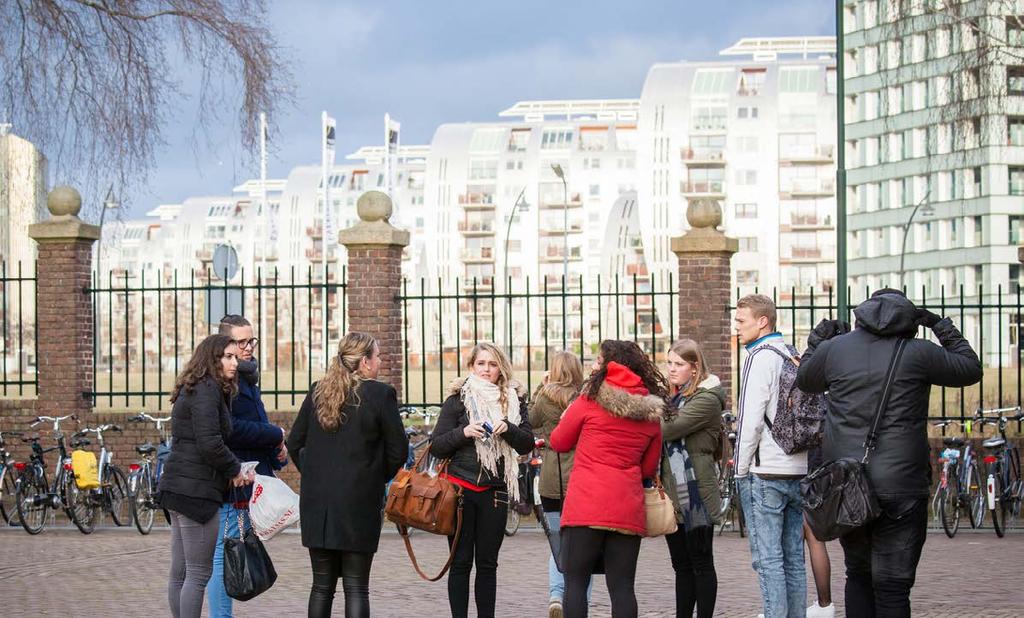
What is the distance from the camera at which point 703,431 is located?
27.1 feet

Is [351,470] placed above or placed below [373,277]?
below

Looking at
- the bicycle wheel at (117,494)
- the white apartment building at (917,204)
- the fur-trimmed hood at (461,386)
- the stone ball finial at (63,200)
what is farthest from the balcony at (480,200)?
the fur-trimmed hood at (461,386)

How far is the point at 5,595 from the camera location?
10367 millimetres

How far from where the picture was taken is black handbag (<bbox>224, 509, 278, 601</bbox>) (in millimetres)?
7422

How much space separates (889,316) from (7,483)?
12.5 metres

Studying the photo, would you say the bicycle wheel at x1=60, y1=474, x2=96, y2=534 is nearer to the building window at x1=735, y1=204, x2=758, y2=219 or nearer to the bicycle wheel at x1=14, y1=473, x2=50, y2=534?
the bicycle wheel at x1=14, y1=473, x2=50, y2=534

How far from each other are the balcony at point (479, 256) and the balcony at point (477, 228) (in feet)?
4.68

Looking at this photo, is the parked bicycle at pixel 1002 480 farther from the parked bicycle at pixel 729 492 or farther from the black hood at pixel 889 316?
the black hood at pixel 889 316

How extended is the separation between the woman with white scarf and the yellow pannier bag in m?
7.94

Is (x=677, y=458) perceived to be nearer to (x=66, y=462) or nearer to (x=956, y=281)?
(x=66, y=462)

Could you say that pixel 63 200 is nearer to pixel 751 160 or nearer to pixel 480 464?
pixel 480 464

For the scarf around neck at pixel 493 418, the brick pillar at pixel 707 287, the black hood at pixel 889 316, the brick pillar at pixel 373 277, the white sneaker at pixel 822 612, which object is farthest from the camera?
the brick pillar at pixel 373 277

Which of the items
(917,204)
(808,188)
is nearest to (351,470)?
(917,204)

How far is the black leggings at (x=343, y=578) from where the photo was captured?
7.23 meters
